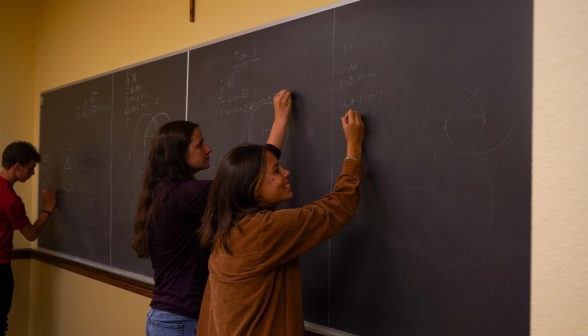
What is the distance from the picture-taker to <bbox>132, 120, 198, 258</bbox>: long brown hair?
2.18 meters

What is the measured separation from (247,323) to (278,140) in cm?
81

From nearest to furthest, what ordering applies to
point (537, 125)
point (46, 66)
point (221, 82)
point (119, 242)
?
1. point (537, 125)
2. point (221, 82)
3. point (119, 242)
4. point (46, 66)

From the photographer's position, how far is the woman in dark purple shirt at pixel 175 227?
2.17 metres

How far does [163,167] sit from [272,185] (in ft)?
2.23

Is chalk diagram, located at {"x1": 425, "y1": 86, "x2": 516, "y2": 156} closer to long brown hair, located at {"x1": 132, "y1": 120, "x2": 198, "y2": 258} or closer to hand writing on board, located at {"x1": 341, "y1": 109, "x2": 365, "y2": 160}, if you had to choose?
hand writing on board, located at {"x1": 341, "y1": 109, "x2": 365, "y2": 160}

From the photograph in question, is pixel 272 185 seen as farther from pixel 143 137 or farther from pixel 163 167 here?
pixel 143 137

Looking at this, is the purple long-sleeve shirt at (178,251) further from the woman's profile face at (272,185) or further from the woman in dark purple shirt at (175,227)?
the woman's profile face at (272,185)

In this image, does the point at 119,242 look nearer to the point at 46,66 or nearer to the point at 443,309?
the point at 46,66

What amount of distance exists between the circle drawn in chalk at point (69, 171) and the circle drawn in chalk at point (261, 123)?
6.61ft

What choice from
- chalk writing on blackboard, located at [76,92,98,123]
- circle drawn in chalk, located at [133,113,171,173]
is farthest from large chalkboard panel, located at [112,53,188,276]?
chalk writing on blackboard, located at [76,92,98,123]

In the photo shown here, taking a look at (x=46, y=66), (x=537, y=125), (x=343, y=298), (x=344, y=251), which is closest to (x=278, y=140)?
(x=344, y=251)

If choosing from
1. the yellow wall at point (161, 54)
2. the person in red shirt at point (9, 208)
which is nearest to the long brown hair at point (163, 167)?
the yellow wall at point (161, 54)

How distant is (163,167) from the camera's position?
2.20m

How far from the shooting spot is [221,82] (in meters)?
2.62
